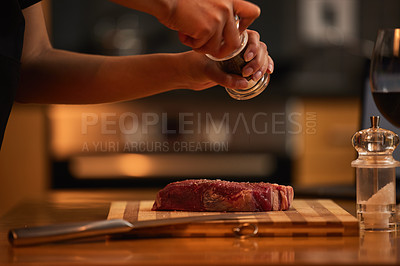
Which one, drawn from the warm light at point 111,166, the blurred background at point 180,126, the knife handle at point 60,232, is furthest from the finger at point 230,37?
the warm light at point 111,166

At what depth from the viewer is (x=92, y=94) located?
1.36 metres

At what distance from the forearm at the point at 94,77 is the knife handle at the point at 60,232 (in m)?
0.52

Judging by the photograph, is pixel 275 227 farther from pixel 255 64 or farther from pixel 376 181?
pixel 255 64

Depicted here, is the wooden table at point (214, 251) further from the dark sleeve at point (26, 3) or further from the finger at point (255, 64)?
the dark sleeve at point (26, 3)

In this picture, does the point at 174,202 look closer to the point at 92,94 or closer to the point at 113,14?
the point at 92,94

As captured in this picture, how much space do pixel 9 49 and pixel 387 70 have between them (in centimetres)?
65

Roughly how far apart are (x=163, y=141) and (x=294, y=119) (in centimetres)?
77

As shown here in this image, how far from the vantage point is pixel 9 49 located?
3.52ft

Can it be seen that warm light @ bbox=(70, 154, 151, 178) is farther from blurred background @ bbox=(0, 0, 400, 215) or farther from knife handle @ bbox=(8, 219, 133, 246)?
knife handle @ bbox=(8, 219, 133, 246)

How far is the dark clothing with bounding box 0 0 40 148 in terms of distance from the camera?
3.48 feet

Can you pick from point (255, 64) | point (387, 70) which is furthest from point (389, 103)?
point (255, 64)

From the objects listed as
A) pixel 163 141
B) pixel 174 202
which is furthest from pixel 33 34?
pixel 163 141

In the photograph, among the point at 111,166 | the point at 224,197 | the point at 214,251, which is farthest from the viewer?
the point at 111,166

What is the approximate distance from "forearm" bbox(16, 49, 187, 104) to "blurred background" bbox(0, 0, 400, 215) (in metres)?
1.74
